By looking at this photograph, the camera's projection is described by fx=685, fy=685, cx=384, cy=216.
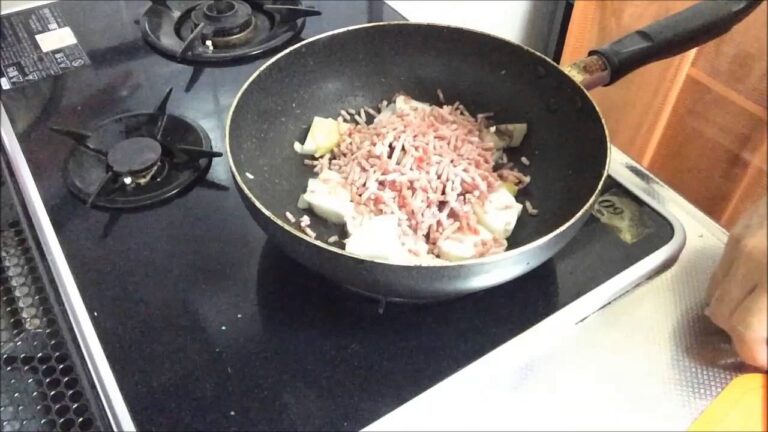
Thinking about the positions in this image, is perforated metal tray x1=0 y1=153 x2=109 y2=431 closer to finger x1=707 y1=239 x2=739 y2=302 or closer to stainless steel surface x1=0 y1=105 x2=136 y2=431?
stainless steel surface x1=0 y1=105 x2=136 y2=431

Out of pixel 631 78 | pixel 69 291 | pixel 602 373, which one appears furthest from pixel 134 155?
pixel 631 78

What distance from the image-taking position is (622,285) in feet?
2.18

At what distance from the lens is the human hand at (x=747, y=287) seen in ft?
1.42

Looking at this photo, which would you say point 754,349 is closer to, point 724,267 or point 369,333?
point 724,267

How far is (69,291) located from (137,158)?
0.18m

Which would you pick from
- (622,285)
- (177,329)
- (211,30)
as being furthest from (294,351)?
(211,30)

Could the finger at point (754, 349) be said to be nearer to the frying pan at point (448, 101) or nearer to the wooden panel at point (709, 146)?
the frying pan at point (448, 101)

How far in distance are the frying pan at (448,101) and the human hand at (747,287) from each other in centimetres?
Result: 13

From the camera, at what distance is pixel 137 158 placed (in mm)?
771

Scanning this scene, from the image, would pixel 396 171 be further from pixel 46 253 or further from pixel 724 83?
pixel 724 83

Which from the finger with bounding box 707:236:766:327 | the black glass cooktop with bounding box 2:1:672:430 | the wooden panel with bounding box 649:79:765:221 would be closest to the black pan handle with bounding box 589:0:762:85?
the black glass cooktop with bounding box 2:1:672:430

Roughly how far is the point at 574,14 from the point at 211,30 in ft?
2.08

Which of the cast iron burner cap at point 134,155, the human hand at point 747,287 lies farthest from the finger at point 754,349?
the cast iron burner cap at point 134,155

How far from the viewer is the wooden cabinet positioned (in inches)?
38.4
